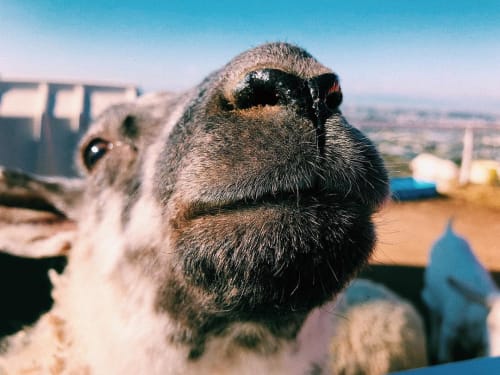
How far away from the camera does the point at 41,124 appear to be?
720 cm

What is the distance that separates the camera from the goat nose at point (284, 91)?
4.21 ft

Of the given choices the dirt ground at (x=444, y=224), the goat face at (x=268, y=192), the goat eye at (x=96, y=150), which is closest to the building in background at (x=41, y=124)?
the goat eye at (x=96, y=150)

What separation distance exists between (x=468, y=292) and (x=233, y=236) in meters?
5.34

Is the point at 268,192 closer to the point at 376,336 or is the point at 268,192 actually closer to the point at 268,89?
the point at 268,89

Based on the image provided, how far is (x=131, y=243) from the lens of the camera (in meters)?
1.93

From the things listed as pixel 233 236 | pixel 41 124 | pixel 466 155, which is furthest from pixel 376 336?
pixel 466 155

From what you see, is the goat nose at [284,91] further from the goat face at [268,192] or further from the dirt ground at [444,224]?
the dirt ground at [444,224]

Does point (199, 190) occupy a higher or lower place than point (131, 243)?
higher

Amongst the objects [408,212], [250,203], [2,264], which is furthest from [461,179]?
[250,203]

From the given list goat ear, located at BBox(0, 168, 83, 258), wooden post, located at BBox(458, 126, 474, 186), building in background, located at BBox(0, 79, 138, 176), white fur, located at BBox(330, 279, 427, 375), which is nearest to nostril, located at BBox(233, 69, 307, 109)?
goat ear, located at BBox(0, 168, 83, 258)

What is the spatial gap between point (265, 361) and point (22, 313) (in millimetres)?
2241

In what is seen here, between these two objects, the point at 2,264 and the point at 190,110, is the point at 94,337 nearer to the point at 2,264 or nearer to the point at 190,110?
the point at 190,110

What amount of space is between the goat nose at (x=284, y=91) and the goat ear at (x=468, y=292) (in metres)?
5.12

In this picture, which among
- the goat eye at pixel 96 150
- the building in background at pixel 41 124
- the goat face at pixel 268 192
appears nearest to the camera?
the goat face at pixel 268 192
